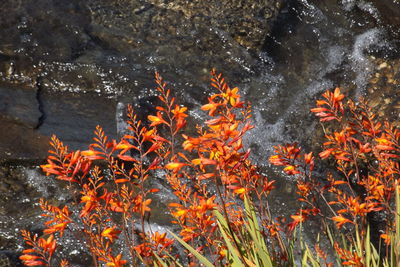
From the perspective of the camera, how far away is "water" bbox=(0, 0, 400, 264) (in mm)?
5027

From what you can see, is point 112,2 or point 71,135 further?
point 112,2

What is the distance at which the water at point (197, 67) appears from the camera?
5.03 metres

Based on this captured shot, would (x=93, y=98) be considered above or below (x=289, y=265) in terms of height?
below

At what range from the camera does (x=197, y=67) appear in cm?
588

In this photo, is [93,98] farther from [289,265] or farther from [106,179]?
[289,265]

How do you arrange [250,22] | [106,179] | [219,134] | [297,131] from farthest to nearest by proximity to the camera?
[250,22] < [297,131] < [106,179] < [219,134]

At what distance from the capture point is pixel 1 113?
187 inches

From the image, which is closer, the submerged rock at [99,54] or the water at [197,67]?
the submerged rock at [99,54]

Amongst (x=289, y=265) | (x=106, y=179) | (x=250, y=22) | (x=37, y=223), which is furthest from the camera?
(x=250, y=22)

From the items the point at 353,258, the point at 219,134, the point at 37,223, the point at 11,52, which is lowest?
the point at 37,223

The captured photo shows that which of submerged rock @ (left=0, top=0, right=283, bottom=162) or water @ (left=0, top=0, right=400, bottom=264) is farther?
water @ (left=0, top=0, right=400, bottom=264)

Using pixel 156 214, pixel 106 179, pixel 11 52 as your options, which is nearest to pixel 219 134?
pixel 156 214

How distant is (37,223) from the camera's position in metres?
4.06

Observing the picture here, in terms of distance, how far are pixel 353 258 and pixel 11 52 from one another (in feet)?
15.1
